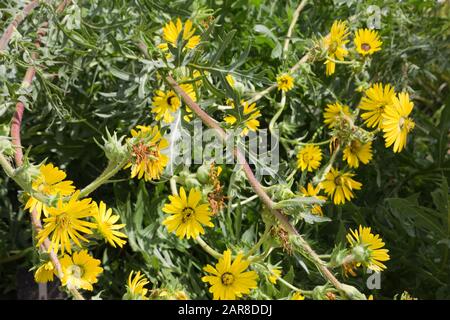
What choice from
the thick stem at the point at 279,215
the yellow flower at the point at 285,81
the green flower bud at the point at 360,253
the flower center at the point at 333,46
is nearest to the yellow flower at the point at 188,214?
the thick stem at the point at 279,215

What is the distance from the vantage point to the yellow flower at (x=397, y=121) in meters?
1.11

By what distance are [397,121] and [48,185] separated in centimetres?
62

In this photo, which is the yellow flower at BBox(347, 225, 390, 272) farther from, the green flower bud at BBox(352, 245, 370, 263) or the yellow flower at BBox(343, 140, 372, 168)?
the yellow flower at BBox(343, 140, 372, 168)

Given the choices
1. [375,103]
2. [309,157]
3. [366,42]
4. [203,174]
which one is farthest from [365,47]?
[203,174]

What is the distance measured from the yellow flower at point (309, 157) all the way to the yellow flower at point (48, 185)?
0.48 m

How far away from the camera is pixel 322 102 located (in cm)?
134

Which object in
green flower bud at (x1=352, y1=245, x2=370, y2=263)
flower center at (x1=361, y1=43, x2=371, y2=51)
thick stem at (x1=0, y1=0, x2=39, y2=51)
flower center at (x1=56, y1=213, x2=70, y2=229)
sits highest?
flower center at (x1=361, y1=43, x2=371, y2=51)

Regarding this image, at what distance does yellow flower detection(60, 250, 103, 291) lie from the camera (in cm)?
83

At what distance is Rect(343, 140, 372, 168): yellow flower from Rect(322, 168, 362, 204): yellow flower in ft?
0.08

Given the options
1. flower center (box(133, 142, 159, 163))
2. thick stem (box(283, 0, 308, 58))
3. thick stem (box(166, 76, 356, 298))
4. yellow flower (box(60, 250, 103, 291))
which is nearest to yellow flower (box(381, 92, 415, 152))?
thick stem (box(283, 0, 308, 58))

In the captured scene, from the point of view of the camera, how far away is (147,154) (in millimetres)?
842

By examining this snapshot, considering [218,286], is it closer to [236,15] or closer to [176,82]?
[176,82]

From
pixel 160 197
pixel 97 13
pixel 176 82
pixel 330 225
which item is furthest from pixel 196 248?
pixel 97 13

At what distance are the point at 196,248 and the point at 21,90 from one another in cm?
47
